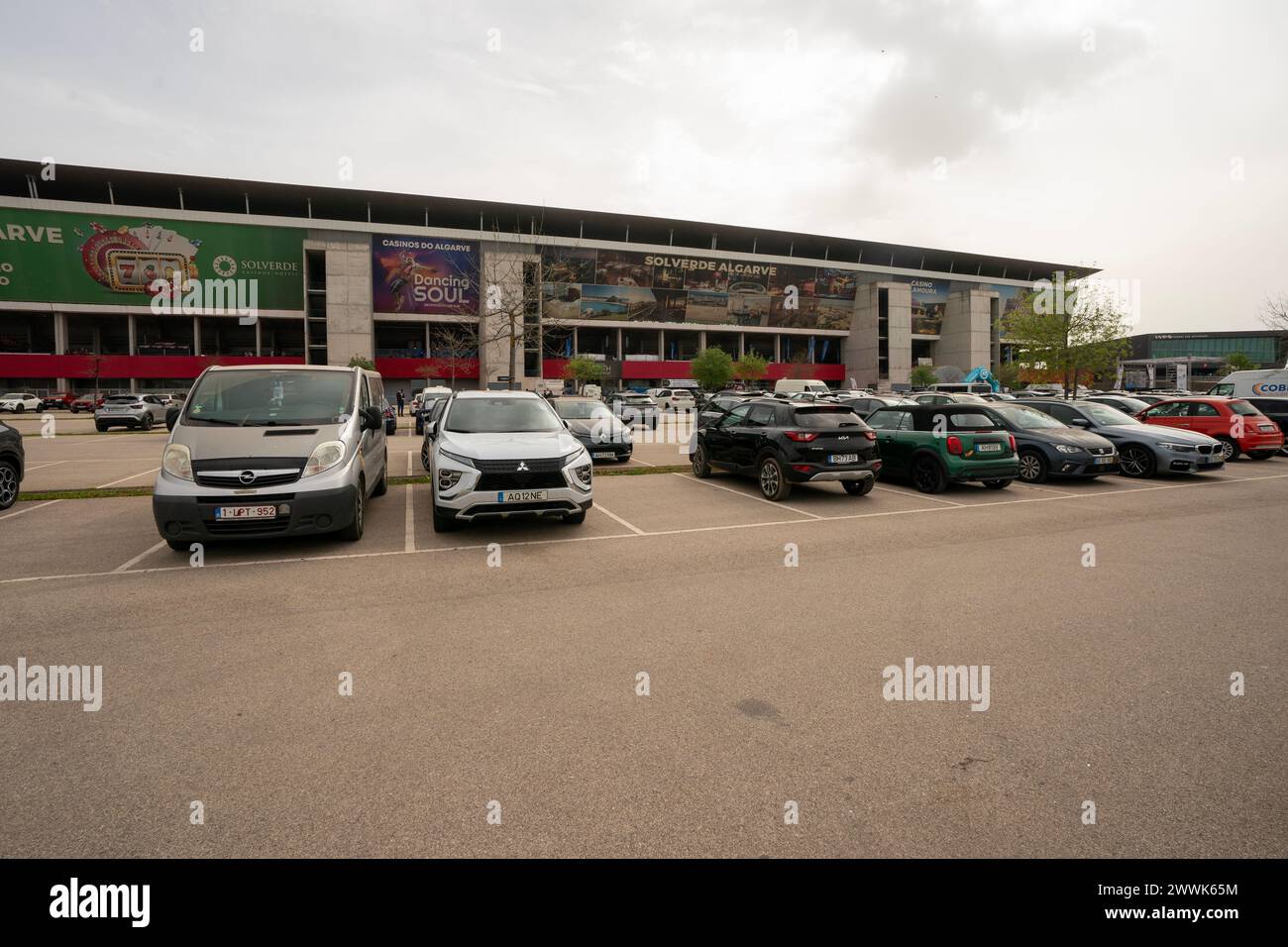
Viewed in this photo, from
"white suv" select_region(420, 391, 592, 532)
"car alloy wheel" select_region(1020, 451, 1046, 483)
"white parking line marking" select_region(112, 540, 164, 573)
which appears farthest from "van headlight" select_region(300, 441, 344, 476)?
"car alloy wheel" select_region(1020, 451, 1046, 483)

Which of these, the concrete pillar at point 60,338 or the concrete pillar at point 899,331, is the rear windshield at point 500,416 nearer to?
the concrete pillar at point 60,338

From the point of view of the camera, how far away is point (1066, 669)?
4090 millimetres

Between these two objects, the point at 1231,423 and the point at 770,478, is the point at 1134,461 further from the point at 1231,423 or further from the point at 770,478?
the point at 770,478

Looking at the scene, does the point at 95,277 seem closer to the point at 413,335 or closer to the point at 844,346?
the point at 413,335

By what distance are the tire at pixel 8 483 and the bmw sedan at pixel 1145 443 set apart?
61.3 ft

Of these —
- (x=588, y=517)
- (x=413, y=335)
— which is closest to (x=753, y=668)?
(x=588, y=517)

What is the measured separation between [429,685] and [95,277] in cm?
7408

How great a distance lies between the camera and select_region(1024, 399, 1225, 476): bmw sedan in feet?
43.5

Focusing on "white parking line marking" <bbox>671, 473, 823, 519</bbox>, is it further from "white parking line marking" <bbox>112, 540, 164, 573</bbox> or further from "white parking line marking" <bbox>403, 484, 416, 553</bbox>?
"white parking line marking" <bbox>112, 540, 164, 573</bbox>

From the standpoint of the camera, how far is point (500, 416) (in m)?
9.00

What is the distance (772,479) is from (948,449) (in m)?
3.19

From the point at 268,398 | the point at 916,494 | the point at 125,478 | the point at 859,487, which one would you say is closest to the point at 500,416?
the point at 268,398

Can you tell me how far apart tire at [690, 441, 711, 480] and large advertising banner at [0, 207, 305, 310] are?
6099 cm

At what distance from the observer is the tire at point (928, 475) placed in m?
11.4
